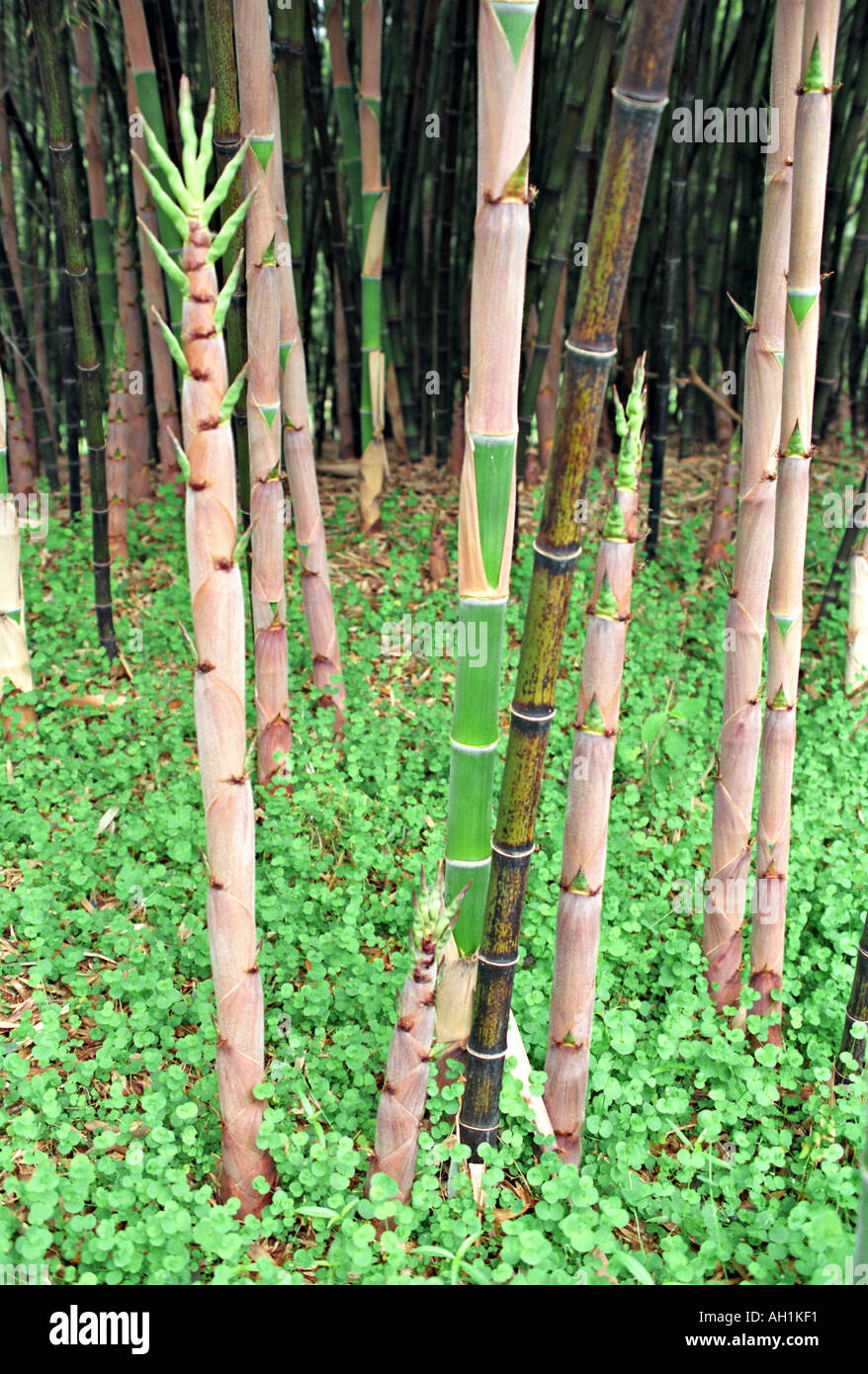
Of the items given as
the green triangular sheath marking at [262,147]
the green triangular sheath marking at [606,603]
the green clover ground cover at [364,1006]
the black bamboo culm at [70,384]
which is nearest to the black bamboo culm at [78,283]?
the black bamboo culm at [70,384]

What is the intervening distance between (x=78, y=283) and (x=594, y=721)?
192 cm

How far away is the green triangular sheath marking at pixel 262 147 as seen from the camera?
2.07 m

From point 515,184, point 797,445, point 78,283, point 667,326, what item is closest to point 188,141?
point 515,184

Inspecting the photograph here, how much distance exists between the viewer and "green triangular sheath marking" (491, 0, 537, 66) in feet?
3.74

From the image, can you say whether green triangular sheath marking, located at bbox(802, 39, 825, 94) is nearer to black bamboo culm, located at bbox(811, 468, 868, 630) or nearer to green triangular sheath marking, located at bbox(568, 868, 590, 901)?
green triangular sheath marking, located at bbox(568, 868, 590, 901)

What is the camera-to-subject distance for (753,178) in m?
3.79

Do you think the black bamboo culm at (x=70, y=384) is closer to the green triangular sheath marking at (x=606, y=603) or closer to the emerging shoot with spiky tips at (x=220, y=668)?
the emerging shoot with spiky tips at (x=220, y=668)

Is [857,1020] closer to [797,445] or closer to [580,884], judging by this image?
[580,884]

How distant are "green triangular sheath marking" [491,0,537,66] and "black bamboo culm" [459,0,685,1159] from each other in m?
0.13

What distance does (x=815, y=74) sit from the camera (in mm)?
1549

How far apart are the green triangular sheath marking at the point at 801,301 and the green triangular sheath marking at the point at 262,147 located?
108 centimetres

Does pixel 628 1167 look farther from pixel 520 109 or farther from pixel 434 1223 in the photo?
pixel 520 109

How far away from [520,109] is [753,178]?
3.04 m
